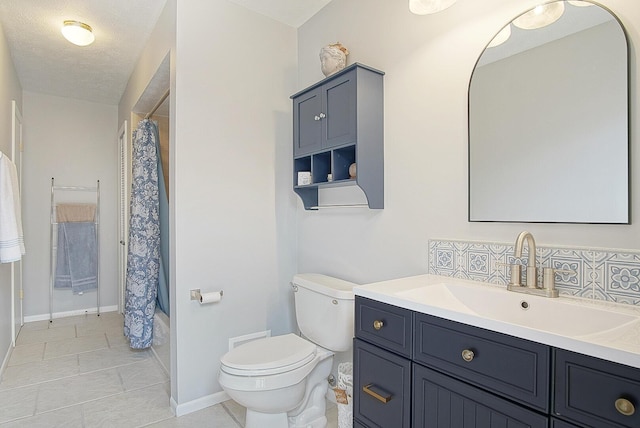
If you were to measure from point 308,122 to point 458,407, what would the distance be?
5.39 feet

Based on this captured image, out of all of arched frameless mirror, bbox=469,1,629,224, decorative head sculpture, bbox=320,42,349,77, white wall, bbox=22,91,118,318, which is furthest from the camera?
Answer: white wall, bbox=22,91,118,318

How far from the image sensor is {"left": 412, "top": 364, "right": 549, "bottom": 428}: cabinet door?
88 centimetres

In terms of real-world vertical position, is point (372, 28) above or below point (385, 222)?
above

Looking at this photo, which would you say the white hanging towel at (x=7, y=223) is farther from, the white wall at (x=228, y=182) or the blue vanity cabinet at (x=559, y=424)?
the blue vanity cabinet at (x=559, y=424)

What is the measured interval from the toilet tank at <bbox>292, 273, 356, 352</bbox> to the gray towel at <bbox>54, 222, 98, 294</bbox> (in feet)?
11.2

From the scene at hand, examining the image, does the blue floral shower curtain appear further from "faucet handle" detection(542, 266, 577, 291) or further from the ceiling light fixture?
"faucet handle" detection(542, 266, 577, 291)

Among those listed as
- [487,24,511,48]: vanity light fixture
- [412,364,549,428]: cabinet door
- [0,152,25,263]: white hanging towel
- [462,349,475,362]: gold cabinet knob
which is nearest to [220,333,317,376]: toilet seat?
[412,364,549,428]: cabinet door

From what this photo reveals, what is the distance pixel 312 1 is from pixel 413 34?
0.89 m

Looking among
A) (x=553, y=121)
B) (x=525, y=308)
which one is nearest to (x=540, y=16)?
(x=553, y=121)

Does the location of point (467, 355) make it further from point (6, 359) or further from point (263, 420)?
point (6, 359)

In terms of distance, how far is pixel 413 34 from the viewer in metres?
1.72

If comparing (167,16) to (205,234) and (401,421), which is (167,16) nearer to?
(205,234)

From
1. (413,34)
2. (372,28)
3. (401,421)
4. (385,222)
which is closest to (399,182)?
(385,222)

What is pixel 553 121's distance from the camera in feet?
4.09
